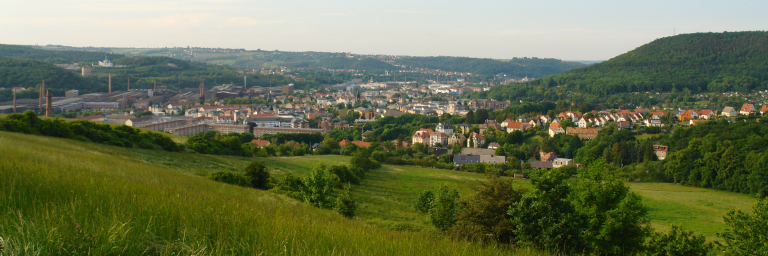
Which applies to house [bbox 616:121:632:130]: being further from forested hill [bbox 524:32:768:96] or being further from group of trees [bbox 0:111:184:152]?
group of trees [bbox 0:111:184:152]

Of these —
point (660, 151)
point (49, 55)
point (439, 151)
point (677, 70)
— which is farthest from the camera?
point (49, 55)

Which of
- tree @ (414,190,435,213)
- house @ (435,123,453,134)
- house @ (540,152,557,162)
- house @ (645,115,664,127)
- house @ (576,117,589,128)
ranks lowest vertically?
house @ (540,152,557,162)

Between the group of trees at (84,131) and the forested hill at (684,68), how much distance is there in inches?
3386

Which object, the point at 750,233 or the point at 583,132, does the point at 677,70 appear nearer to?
the point at 583,132

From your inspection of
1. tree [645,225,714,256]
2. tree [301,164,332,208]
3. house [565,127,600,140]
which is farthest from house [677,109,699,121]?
tree [301,164,332,208]

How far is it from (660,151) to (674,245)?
34914 mm

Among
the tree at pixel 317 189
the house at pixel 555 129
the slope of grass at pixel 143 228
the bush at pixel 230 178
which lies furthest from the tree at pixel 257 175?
the house at pixel 555 129

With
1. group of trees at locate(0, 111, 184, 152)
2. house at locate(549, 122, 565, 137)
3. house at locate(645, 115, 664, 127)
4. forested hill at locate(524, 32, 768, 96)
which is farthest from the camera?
forested hill at locate(524, 32, 768, 96)

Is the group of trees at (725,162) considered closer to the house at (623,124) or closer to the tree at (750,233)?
the house at (623,124)

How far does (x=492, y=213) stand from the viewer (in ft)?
30.1

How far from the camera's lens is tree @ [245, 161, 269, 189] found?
1692 centimetres

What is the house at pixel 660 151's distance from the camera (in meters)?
40.9

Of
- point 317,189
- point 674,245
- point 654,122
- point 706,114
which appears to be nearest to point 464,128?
point 654,122

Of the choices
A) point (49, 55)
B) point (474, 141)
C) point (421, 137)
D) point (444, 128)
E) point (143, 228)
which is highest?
point (49, 55)
